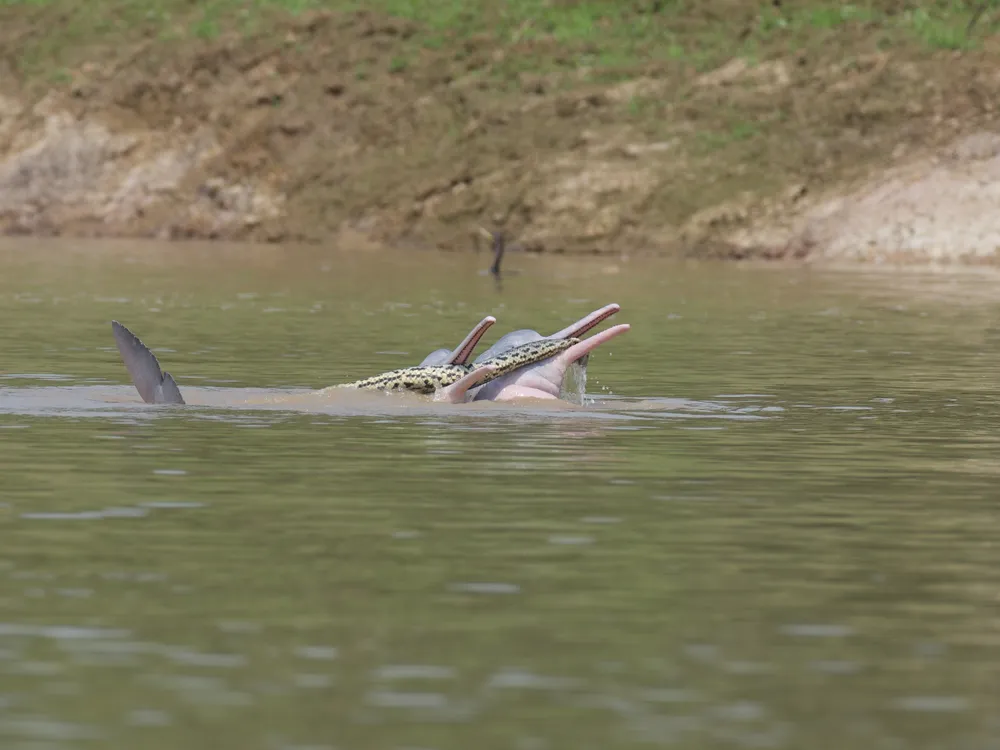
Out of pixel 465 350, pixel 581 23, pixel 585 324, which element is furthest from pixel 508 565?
pixel 581 23

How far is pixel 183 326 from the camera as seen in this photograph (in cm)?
3678

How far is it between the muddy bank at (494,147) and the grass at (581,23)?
0.78m

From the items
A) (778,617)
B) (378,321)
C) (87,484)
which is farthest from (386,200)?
(778,617)

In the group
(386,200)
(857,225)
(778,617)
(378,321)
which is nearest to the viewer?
(778,617)

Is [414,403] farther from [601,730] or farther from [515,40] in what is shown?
[515,40]

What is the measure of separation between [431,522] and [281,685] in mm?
4832

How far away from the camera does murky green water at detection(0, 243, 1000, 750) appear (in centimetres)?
958

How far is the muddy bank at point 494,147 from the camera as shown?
73250 millimetres

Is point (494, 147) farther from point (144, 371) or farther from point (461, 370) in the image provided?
point (144, 371)

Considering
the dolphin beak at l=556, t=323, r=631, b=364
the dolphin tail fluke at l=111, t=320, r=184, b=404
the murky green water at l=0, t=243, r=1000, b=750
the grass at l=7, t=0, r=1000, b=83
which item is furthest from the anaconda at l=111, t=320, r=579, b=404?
the grass at l=7, t=0, r=1000, b=83

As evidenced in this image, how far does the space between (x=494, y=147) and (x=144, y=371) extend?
6056 centimetres

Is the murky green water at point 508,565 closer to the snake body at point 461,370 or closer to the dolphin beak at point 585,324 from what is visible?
the snake body at point 461,370

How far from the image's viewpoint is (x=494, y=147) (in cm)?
8188

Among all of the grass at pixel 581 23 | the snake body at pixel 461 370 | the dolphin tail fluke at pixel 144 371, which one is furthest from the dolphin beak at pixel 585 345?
the grass at pixel 581 23
